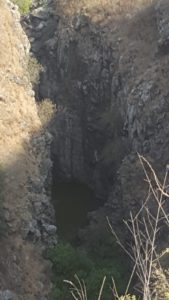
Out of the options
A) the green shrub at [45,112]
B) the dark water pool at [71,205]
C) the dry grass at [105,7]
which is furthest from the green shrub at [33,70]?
the dark water pool at [71,205]

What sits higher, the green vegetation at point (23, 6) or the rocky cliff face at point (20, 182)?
the green vegetation at point (23, 6)

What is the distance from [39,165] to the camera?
91.4 ft

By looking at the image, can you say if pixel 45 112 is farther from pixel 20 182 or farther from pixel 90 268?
pixel 90 268

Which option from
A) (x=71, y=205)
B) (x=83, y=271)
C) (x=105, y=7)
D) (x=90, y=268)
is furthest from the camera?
(x=105, y=7)

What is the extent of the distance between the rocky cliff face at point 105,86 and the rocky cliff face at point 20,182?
4966 mm

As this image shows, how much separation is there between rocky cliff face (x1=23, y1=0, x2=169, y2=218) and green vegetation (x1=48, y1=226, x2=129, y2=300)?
356 cm

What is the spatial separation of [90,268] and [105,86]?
18.0m

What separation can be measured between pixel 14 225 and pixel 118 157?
12418 millimetres

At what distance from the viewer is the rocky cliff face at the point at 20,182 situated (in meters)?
21.0

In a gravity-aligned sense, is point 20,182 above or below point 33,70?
below

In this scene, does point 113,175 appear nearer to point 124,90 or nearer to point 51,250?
point 124,90

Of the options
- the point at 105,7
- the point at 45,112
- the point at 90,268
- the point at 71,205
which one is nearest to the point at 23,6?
the point at 105,7

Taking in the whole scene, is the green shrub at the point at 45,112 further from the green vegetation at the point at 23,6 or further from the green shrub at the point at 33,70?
the green vegetation at the point at 23,6

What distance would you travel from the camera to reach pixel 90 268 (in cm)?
2258
